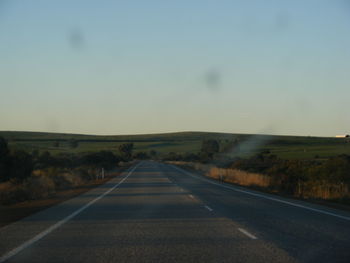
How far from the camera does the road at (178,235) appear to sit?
9500 mm

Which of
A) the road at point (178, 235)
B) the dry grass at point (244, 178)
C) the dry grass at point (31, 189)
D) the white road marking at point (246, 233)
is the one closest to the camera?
the road at point (178, 235)

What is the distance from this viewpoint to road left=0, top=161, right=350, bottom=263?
9500 mm

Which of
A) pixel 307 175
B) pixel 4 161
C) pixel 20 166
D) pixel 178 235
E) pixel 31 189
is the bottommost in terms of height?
pixel 31 189

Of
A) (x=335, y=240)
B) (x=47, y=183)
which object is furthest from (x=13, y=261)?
(x=47, y=183)

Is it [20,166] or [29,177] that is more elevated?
[20,166]

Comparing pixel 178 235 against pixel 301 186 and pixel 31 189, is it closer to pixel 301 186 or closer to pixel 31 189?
pixel 31 189

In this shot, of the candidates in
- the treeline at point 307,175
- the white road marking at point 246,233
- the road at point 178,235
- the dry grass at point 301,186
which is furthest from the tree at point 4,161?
the white road marking at point 246,233

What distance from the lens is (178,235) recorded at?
11992mm

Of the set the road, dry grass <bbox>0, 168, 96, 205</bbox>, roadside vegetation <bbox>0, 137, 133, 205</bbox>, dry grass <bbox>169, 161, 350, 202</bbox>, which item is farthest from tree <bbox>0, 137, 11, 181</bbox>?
the road

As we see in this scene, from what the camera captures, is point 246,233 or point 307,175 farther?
point 307,175

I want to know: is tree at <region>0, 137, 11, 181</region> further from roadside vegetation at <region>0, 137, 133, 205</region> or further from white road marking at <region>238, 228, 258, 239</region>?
white road marking at <region>238, 228, 258, 239</region>

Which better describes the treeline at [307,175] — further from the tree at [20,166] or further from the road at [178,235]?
the tree at [20,166]

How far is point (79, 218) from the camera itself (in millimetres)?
15641

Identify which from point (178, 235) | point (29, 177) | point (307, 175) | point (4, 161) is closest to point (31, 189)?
point (29, 177)
